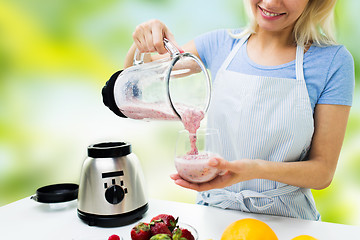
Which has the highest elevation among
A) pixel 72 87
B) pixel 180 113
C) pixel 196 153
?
pixel 72 87

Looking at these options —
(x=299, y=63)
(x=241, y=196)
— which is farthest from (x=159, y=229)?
(x=299, y=63)

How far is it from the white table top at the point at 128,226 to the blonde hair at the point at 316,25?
661 millimetres

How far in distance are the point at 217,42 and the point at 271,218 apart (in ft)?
2.49

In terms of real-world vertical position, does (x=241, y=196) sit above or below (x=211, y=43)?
below

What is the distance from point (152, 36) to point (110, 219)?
588mm

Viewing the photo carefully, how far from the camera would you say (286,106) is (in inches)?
49.4

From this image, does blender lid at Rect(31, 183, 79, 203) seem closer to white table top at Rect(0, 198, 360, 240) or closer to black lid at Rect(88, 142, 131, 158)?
white table top at Rect(0, 198, 360, 240)

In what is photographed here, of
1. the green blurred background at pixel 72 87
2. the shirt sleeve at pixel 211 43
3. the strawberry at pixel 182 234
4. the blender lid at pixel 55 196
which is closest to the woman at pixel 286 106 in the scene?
the shirt sleeve at pixel 211 43

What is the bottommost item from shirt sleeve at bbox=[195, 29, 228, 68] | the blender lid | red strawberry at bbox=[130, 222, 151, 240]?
red strawberry at bbox=[130, 222, 151, 240]

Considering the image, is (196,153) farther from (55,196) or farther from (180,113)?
(55,196)

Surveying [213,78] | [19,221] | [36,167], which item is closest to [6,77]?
[36,167]

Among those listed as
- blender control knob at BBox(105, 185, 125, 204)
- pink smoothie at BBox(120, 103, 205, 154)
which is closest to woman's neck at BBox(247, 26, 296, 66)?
pink smoothie at BBox(120, 103, 205, 154)

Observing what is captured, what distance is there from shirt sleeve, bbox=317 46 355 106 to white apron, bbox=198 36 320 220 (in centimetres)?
7

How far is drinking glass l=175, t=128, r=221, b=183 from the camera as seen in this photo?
0.89 meters
